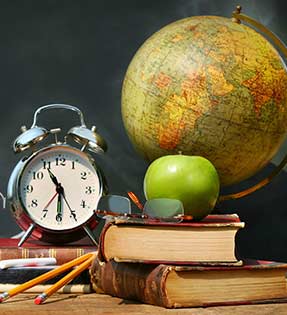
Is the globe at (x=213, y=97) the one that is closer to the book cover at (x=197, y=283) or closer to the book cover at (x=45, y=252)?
the book cover at (x=45, y=252)

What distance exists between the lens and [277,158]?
2.67 meters

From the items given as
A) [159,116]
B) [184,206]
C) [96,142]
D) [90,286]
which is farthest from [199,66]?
[90,286]

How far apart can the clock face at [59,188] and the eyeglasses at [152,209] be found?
1.06ft

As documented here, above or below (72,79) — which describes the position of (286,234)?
below

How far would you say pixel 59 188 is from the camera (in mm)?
2102

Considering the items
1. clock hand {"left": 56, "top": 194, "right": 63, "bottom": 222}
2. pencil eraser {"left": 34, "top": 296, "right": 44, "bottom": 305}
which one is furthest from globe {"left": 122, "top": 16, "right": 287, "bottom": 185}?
pencil eraser {"left": 34, "top": 296, "right": 44, "bottom": 305}

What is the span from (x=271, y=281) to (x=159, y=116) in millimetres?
611

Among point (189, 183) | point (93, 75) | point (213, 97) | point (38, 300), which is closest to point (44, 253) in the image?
point (38, 300)

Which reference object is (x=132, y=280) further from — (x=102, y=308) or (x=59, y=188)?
(x=59, y=188)

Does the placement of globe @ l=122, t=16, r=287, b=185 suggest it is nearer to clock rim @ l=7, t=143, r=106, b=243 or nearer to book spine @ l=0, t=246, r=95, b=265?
clock rim @ l=7, t=143, r=106, b=243

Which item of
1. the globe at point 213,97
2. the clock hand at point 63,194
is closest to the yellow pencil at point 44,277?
the clock hand at point 63,194

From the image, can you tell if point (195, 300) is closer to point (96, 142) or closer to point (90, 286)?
point (90, 286)

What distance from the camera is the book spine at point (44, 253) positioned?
1.95m

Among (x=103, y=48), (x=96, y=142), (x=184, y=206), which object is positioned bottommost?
(x=184, y=206)
